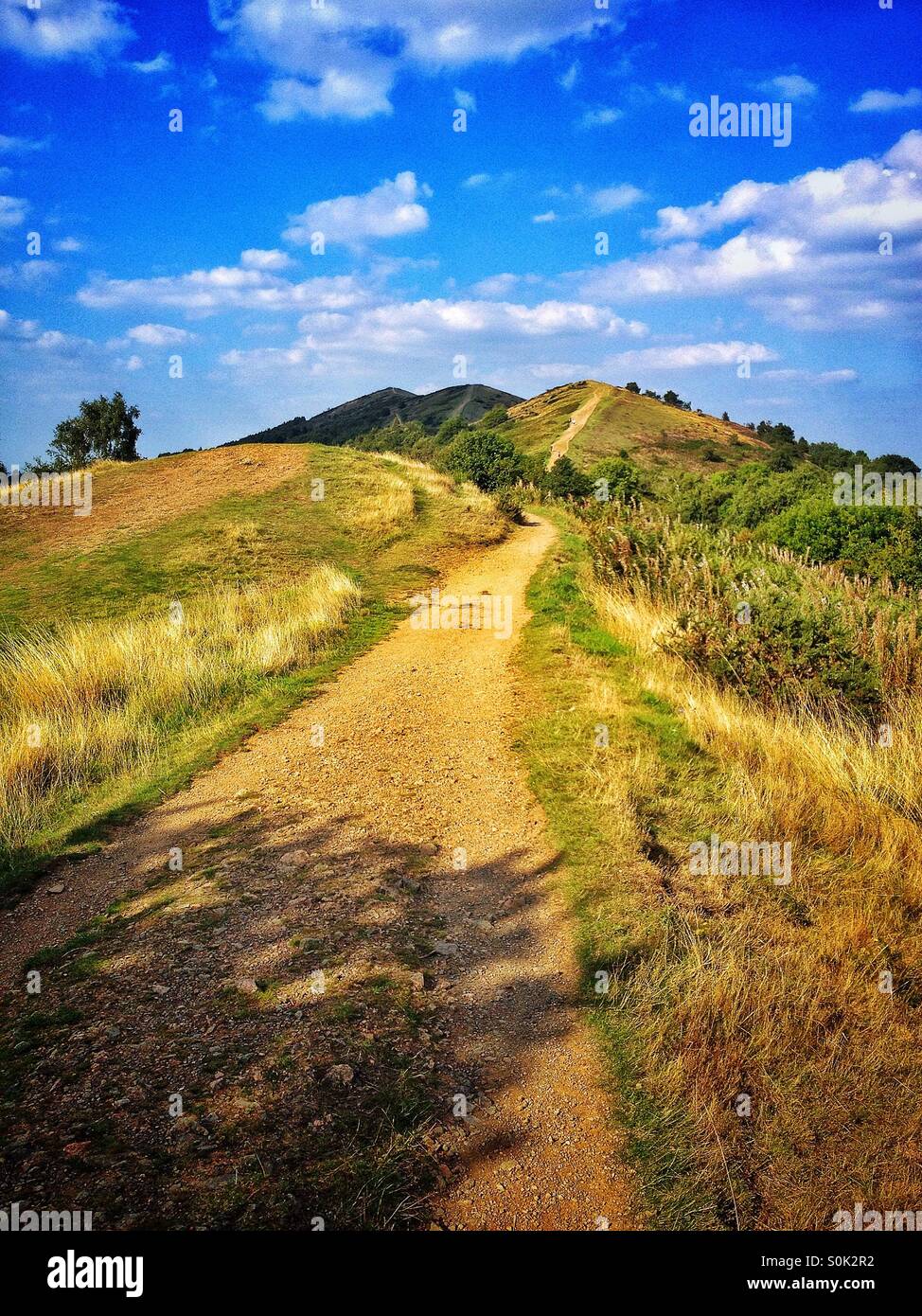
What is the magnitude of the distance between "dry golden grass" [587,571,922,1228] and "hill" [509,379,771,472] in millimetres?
57880

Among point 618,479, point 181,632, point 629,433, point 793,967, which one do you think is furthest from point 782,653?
point 629,433

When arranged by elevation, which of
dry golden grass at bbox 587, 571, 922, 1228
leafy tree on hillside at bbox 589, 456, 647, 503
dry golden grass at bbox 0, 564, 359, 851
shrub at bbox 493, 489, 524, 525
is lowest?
dry golden grass at bbox 587, 571, 922, 1228

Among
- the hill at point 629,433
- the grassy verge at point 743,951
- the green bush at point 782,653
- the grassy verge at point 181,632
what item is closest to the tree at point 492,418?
the hill at point 629,433

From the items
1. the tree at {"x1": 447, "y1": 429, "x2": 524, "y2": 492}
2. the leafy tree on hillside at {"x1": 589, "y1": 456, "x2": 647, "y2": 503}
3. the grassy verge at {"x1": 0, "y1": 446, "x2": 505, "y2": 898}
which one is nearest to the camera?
the grassy verge at {"x1": 0, "y1": 446, "x2": 505, "y2": 898}

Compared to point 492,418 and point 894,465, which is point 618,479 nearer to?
point 894,465

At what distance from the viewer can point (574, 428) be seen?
277 ft

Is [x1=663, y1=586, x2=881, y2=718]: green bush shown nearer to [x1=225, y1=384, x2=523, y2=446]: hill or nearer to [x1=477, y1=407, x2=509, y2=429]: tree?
[x1=477, y1=407, x2=509, y2=429]: tree

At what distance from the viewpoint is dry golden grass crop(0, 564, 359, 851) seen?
6977 mm

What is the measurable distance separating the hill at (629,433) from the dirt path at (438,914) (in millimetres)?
57774

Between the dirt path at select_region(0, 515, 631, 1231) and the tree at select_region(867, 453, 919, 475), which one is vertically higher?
the tree at select_region(867, 453, 919, 475)

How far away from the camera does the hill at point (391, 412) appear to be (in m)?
111

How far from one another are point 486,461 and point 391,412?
355ft

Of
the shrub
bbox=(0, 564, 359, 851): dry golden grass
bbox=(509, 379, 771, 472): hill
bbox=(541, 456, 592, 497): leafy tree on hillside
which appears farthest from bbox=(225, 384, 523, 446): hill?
bbox=(0, 564, 359, 851): dry golden grass
